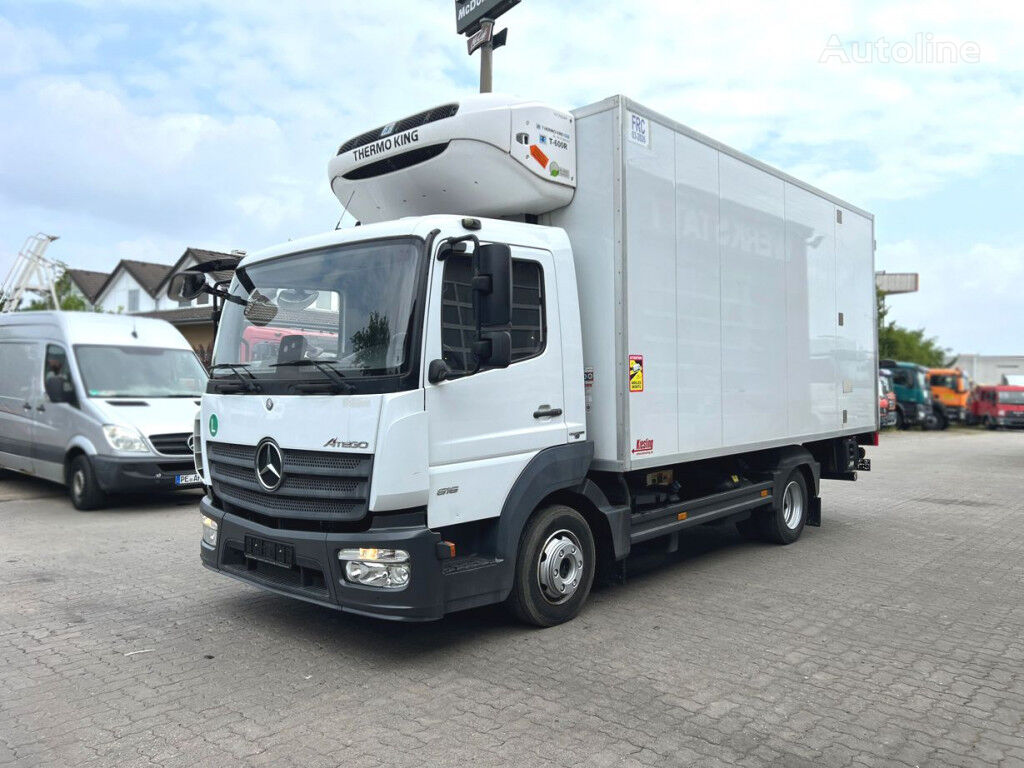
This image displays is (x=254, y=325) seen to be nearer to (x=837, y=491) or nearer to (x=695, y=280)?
(x=695, y=280)

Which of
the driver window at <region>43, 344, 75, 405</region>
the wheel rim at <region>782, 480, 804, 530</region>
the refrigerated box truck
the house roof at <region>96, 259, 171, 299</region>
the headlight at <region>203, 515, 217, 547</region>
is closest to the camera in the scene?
the refrigerated box truck

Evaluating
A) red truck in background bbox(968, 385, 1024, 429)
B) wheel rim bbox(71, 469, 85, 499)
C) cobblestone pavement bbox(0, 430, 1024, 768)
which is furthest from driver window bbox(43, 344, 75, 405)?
red truck in background bbox(968, 385, 1024, 429)

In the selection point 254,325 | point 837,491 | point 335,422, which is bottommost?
point 837,491

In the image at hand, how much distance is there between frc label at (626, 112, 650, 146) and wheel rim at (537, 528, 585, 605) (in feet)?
8.99

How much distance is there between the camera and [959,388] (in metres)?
34.3

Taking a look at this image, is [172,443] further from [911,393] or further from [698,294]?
[911,393]

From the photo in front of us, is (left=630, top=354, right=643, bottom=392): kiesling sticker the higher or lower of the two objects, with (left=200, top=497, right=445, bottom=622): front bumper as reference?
higher

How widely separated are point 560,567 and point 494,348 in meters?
1.70

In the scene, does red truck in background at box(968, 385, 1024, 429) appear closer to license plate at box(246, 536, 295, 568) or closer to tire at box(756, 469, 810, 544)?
tire at box(756, 469, 810, 544)

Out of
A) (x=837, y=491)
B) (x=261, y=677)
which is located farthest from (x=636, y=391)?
(x=837, y=491)

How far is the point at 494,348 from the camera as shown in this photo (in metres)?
4.60

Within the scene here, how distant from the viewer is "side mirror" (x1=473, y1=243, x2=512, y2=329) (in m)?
4.52

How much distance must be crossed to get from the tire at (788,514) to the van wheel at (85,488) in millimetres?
7916

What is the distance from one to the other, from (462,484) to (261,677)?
1535 millimetres
